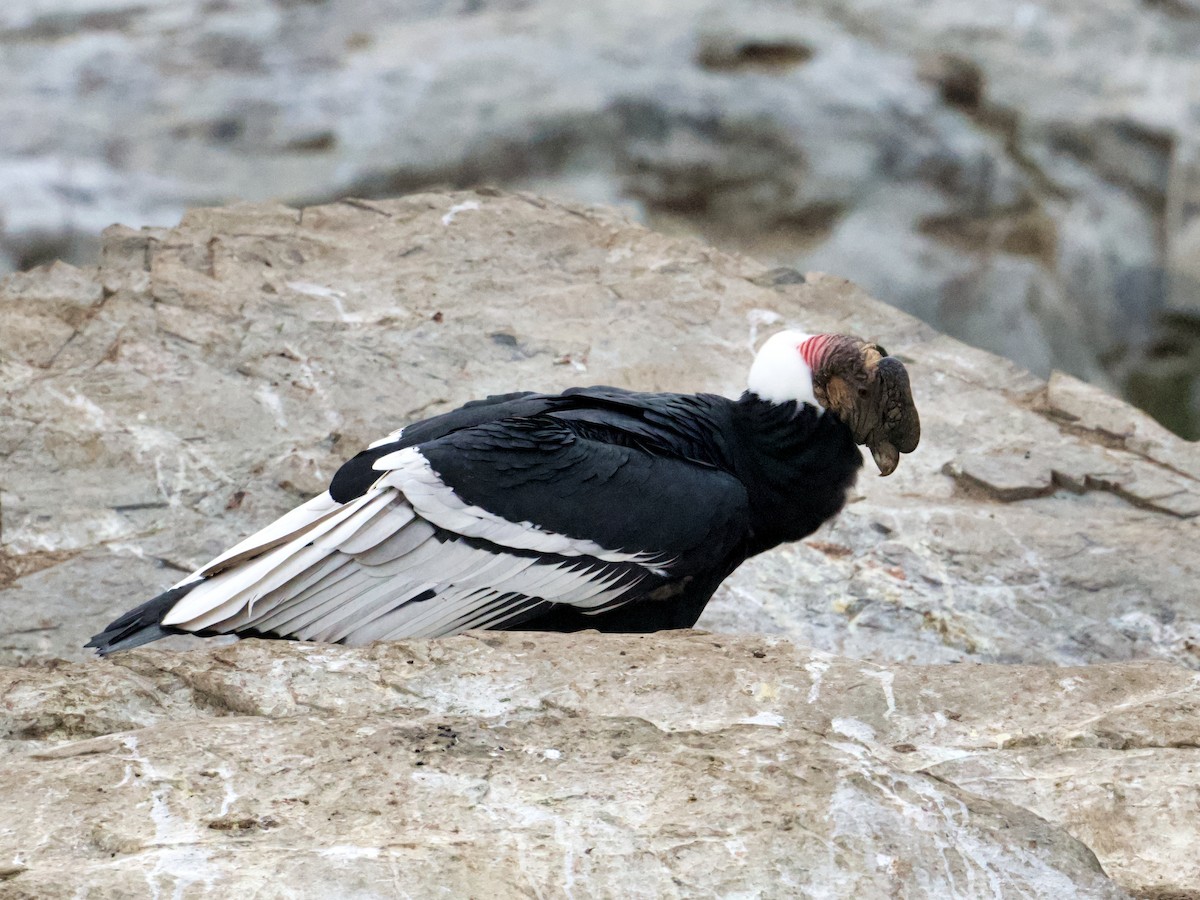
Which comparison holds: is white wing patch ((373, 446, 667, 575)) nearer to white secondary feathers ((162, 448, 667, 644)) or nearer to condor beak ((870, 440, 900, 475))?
white secondary feathers ((162, 448, 667, 644))

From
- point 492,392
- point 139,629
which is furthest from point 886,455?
point 139,629

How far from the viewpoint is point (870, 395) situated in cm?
436

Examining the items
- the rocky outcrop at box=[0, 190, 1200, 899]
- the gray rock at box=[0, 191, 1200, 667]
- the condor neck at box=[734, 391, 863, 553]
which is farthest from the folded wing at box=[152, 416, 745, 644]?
the gray rock at box=[0, 191, 1200, 667]

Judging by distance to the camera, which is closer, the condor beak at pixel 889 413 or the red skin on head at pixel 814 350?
the condor beak at pixel 889 413

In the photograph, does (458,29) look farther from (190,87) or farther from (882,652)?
(882,652)

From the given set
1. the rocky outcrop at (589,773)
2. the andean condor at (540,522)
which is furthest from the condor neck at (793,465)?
the rocky outcrop at (589,773)

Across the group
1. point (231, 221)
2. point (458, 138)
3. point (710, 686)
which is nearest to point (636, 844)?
point (710, 686)

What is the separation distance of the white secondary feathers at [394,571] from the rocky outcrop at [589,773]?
0.50 metres

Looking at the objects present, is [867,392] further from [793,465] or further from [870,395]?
[793,465]

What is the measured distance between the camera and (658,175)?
10844mm

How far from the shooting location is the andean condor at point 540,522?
407 centimetres

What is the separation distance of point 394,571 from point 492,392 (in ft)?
6.08

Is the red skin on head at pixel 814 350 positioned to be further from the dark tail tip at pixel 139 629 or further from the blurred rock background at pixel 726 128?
the blurred rock background at pixel 726 128

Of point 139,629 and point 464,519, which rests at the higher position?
point 464,519
